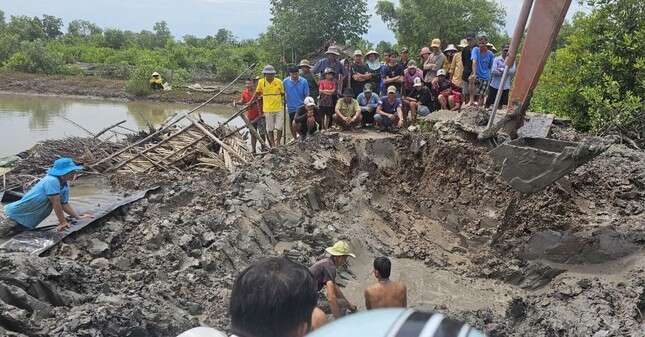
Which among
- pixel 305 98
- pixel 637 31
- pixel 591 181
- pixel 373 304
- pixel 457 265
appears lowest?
pixel 457 265

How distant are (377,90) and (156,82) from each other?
63.0 feet

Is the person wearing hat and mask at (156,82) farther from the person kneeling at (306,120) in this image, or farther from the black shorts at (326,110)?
the black shorts at (326,110)

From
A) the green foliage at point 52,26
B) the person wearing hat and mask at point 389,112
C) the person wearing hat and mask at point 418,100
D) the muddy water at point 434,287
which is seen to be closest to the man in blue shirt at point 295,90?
the person wearing hat and mask at point 389,112

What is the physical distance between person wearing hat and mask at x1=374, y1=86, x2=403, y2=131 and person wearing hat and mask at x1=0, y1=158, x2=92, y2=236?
5.12 meters

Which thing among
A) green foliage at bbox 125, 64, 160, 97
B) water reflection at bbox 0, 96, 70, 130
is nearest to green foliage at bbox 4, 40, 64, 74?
water reflection at bbox 0, 96, 70, 130

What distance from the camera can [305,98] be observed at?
10156 mm

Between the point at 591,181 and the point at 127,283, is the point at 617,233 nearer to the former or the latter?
the point at 591,181

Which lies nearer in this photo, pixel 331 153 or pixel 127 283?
pixel 127 283

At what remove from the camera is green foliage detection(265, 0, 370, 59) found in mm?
22250

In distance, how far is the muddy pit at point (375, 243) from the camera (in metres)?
4.97

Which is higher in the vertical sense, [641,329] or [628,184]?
[628,184]

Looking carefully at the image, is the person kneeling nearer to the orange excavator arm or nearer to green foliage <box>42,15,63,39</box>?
the orange excavator arm

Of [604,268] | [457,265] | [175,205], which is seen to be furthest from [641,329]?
[175,205]

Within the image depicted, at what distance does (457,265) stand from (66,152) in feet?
29.5
